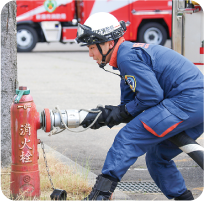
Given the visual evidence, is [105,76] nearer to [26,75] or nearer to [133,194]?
[26,75]

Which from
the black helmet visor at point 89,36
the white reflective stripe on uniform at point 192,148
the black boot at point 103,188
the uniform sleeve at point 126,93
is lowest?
the black boot at point 103,188

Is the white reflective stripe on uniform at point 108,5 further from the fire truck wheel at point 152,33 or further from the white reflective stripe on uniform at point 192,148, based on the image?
the white reflective stripe on uniform at point 192,148

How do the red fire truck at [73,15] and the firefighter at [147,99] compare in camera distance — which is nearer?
the firefighter at [147,99]

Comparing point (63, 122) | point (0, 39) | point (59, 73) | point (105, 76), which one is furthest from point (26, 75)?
point (63, 122)

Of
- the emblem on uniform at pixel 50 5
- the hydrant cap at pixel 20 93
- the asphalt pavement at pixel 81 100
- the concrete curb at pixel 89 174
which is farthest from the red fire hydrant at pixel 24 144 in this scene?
the emblem on uniform at pixel 50 5

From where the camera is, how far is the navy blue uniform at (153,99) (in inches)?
114

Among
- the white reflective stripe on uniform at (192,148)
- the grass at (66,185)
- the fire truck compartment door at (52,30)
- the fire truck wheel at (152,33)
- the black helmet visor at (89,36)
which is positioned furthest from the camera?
the fire truck wheel at (152,33)

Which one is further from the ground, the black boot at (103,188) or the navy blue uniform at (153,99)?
the navy blue uniform at (153,99)

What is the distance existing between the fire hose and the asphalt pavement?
785mm

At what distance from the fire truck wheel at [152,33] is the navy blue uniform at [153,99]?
1235cm

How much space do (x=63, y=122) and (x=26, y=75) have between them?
303 inches

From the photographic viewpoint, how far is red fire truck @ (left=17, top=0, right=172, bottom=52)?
1466cm

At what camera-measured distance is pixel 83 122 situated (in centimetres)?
328

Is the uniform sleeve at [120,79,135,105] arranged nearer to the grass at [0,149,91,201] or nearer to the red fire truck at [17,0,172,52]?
the grass at [0,149,91,201]
